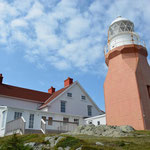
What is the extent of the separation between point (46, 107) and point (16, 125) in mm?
7428

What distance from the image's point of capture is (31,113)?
20375 mm

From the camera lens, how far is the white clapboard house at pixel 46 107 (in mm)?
19453

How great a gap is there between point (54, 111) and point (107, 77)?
8.97 metres

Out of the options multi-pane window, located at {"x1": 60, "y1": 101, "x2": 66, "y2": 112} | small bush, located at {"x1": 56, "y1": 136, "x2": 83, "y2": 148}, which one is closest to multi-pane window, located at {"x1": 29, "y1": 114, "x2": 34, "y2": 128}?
multi-pane window, located at {"x1": 60, "y1": 101, "x2": 66, "y2": 112}

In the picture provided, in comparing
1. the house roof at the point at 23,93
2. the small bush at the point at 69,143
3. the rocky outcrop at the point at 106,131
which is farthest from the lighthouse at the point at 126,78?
the house roof at the point at 23,93

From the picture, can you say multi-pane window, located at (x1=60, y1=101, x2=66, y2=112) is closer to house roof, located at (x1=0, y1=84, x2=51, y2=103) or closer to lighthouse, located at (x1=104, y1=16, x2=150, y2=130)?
house roof, located at (x1=0, y1=84, x2=51, y2=103)

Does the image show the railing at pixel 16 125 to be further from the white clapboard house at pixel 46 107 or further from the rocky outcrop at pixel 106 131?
the rocky outcrop at pixel 106 131

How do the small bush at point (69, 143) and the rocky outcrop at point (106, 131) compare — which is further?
the rocky outcrop at point (106, 131)

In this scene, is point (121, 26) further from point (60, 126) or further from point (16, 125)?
point (16, 125)

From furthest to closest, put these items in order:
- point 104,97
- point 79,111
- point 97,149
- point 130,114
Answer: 1. point 79,111
2. point 104,97
3. point 130,114
4. point 97,149

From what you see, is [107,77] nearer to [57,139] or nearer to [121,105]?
[121,105]

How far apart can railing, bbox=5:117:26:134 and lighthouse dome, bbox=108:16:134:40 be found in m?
10.8

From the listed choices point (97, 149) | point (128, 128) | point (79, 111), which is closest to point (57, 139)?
point (97, 149)

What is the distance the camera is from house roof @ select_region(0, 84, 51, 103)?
24109 millimetres
